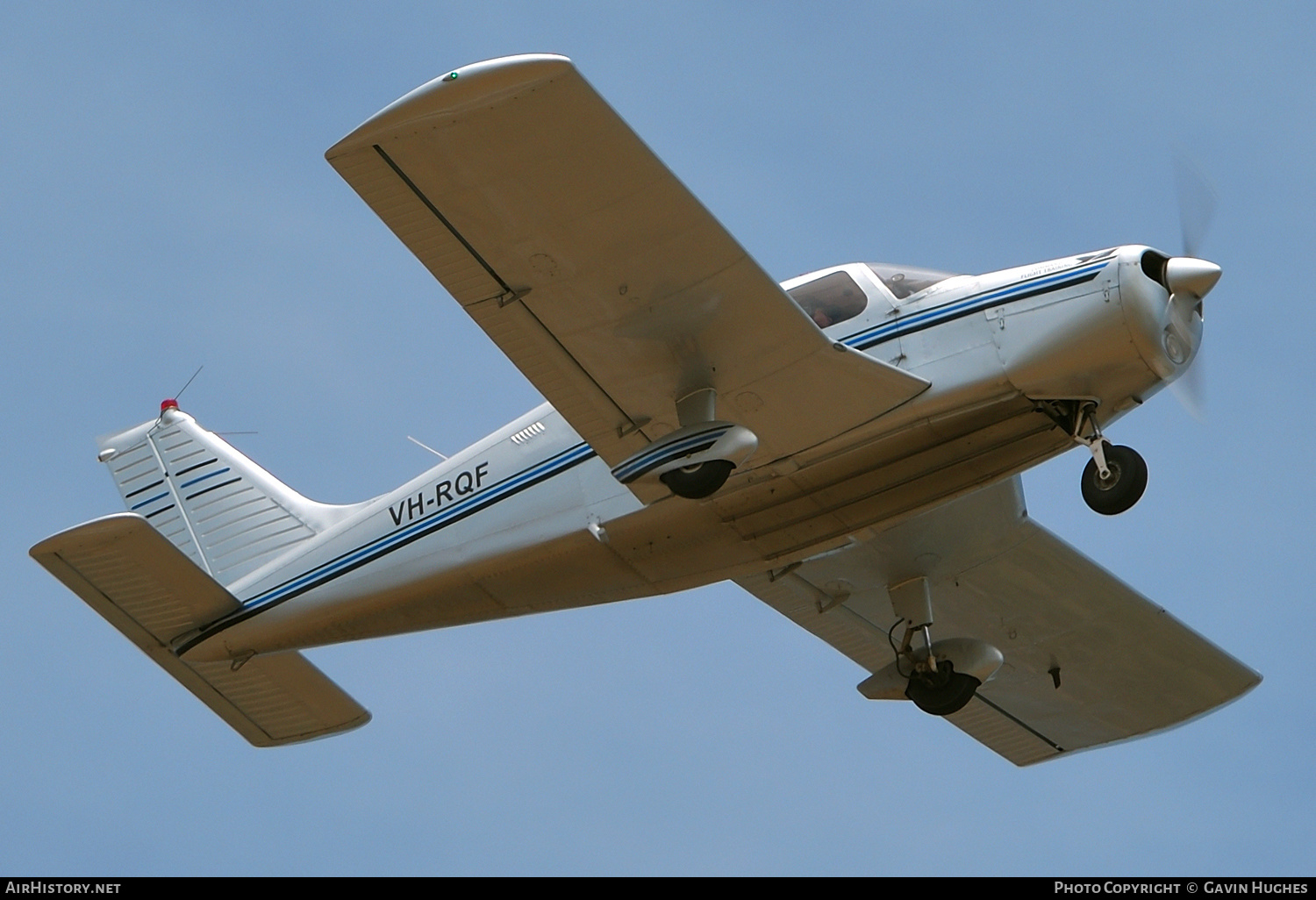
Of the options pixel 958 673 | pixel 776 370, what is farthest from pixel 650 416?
pixel 958 673

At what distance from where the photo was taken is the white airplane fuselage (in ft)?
41.5

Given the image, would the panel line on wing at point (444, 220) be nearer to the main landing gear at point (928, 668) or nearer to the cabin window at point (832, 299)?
the cabin window at point (832, 299)

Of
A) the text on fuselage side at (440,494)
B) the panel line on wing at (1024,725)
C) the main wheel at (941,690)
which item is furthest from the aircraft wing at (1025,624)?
the text on fuselage side at (440,494)

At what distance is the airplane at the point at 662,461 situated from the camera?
1173 cm

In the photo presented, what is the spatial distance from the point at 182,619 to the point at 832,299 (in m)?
5.79

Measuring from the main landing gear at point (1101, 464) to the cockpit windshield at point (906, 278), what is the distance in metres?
1.22

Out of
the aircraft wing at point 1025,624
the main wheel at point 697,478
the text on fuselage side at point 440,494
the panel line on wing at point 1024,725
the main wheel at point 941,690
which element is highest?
the text on fuselage side at point 440,494

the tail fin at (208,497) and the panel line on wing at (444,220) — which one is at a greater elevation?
the tail fin at (208,497)

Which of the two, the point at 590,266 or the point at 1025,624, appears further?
the point at 1025,624

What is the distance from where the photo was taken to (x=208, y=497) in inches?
651

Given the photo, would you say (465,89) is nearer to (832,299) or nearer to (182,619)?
(832,299)

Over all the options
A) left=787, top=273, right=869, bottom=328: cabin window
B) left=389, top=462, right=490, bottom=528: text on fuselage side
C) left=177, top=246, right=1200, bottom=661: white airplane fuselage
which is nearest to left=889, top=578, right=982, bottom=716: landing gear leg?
left=177, top=246, right=1200, bottom=661: white airplane fuselage

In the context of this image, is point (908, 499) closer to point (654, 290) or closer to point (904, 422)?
point (904, 422)

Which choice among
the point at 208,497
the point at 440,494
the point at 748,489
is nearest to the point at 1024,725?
the point at 748,489
